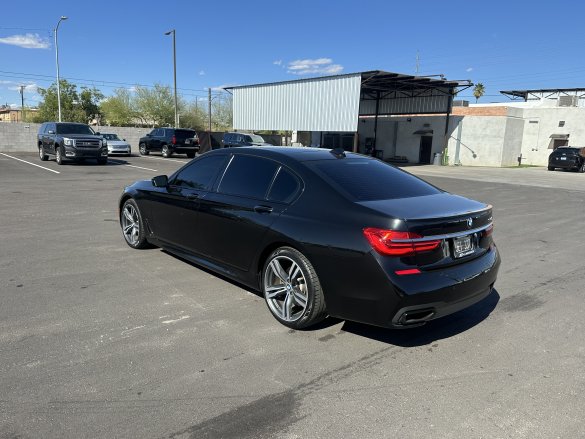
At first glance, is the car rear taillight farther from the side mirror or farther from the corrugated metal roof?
the corrugated metal roof

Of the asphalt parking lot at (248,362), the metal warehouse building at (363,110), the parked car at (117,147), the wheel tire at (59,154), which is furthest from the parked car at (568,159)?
the wheel tire at (59,154)

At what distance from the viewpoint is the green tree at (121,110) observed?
7150 centimetres

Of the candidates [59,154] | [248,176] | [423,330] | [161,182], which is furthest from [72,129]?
[423,330]

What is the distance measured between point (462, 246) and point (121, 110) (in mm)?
75701

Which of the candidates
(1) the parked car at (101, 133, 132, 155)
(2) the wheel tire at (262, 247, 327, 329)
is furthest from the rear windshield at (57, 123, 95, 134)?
(2) the wheel tire at (262, 247, 327, 329)

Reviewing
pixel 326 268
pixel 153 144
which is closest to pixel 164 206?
pixel 326 268

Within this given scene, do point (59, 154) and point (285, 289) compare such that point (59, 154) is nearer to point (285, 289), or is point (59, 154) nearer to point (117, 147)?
point (117, 147)

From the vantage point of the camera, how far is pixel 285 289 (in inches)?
155

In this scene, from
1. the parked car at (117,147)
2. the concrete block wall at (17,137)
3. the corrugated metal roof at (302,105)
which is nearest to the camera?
the parked car at (117,147)

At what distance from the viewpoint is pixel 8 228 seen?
7.48 meters

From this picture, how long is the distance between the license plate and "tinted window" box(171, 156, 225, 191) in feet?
8.48

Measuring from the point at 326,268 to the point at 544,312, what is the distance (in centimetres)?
251

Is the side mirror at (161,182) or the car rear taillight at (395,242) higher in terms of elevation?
the side mirror at (161,182)

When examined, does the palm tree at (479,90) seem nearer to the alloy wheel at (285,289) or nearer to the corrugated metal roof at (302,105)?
the corrugated metal roof at (302,105)
